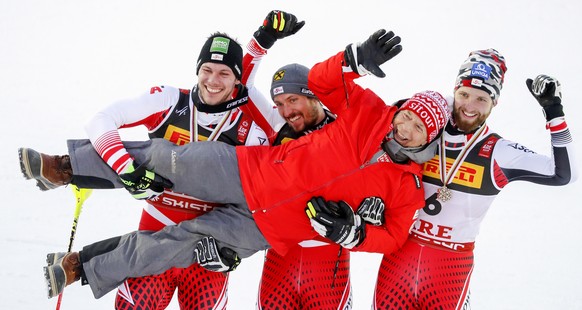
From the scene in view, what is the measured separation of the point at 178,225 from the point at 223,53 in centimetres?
104

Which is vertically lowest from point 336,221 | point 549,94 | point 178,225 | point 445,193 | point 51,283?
point 51,283

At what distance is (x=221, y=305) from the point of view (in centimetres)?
436

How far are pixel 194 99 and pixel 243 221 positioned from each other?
80 centimetres

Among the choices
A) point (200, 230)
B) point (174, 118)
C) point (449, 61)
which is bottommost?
point (200, 230)

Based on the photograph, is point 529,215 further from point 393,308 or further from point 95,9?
point 95,9

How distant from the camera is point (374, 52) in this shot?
3.99m

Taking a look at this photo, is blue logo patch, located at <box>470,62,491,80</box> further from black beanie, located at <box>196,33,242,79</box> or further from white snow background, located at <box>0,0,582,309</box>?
white snow background, located at <box>0,0,582,309</box>

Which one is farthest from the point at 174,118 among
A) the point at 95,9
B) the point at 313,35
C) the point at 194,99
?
the point at 95,9

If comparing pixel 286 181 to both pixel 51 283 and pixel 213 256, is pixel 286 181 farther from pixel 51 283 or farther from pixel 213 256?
pixel 51 283

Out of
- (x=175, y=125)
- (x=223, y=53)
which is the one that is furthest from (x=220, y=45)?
(x=175, y=125)

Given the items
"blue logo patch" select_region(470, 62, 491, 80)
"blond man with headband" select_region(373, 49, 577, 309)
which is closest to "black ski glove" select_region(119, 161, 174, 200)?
"blond man with headband" select_region(373, 49, 577, 309)

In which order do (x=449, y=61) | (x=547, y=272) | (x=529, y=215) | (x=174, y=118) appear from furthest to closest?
(x=449, y=61) → (x=529, y=215) → (x=547, y=272) → (x=174, y=118)

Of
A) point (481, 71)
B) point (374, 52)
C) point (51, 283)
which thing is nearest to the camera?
point (374, 52)

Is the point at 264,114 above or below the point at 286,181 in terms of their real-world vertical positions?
above
